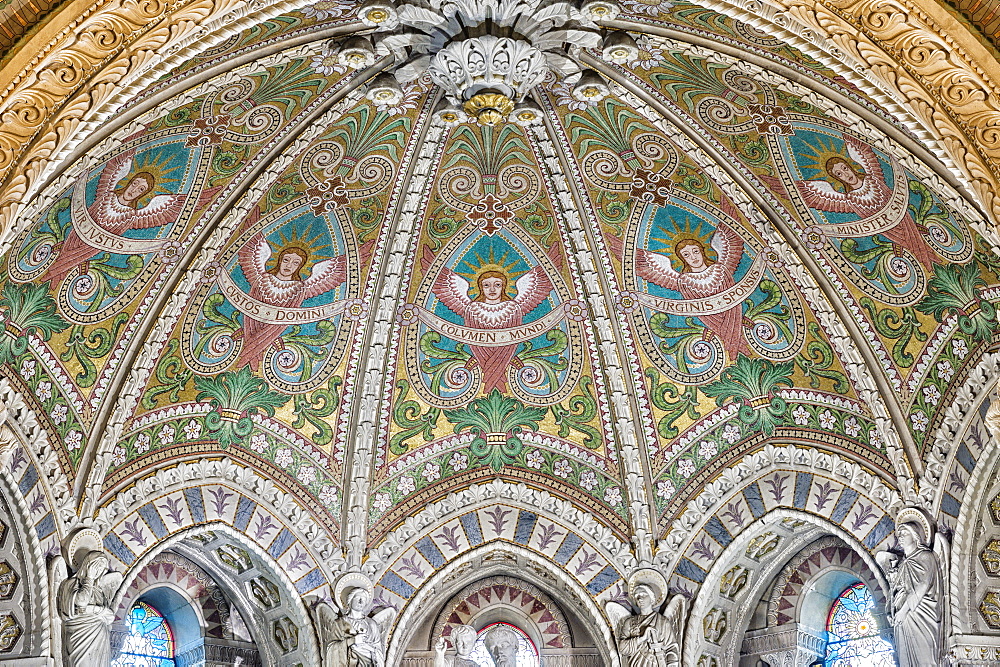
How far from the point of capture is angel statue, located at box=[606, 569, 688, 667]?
38.9 feet

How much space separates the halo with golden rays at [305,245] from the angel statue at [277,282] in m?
0.01

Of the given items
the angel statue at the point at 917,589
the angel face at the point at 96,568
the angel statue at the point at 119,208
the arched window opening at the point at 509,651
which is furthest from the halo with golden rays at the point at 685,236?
A: the angel face at the point at 96,568

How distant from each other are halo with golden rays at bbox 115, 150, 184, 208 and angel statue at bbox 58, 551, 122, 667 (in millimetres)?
3098

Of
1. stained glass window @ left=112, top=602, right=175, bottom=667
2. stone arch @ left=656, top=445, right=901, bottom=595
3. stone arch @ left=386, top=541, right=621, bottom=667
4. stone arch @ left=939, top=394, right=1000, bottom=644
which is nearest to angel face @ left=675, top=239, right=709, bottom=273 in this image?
stone arch @ left=656, top=445, right=901, bottom=595

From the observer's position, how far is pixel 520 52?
33.6ft

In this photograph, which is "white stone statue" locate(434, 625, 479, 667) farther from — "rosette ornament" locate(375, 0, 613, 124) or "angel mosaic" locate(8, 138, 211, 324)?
"rosette ornament" locate(375, 0, 613, 124)

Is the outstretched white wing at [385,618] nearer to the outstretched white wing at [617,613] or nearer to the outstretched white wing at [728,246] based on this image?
the outstretched white wing at [617,613]

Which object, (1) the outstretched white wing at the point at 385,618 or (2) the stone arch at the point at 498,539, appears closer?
(1) the outstretched white wing at the point at 385,618

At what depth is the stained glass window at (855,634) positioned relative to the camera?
1196 centimetres

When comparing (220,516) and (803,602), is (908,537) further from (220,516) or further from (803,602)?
(220,516)

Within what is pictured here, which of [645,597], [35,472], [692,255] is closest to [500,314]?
[692,255]

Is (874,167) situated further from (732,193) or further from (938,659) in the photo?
(938,659)

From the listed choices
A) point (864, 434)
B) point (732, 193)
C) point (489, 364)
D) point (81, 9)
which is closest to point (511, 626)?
point (489, 364)

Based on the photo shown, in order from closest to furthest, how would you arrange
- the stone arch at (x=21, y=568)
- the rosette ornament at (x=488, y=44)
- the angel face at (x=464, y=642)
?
the rosette ornament at (x=488, y=44) < the stone arch at (x=21, y=568) < the angel face at (x=464, y=642)
